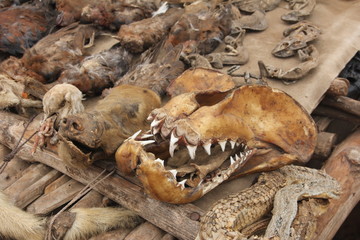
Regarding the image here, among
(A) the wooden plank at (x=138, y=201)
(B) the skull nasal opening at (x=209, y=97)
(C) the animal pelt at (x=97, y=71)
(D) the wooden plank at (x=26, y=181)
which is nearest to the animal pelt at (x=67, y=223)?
(A) the wooden plank at (x=138, y=201)

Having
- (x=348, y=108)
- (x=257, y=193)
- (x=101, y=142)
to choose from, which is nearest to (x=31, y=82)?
(x=101, y=142)

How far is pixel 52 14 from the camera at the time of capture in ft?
14.5

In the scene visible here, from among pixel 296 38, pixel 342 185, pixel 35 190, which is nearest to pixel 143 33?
pixel 296 38

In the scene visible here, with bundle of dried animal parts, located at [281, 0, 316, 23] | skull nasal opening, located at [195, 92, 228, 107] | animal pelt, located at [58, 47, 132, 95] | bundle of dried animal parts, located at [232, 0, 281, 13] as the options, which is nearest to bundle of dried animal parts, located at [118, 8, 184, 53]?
animal pelt, located at [58, 47, 132, 95]

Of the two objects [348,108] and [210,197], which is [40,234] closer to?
[210,197]

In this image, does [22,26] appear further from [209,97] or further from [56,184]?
[209,97]

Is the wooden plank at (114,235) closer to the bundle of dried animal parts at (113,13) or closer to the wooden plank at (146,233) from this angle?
the wooden plank at (146,233)

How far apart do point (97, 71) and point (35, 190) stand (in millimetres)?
1133

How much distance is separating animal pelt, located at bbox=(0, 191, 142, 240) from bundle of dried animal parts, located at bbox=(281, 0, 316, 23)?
8.80 ft

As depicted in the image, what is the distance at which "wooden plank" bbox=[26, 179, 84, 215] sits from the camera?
253 cm

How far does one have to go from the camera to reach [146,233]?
2.32 meters

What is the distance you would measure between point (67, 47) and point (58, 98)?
1.30m

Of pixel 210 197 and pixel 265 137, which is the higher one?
pixel 265 137

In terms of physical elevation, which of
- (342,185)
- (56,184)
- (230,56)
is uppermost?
(230,56)
